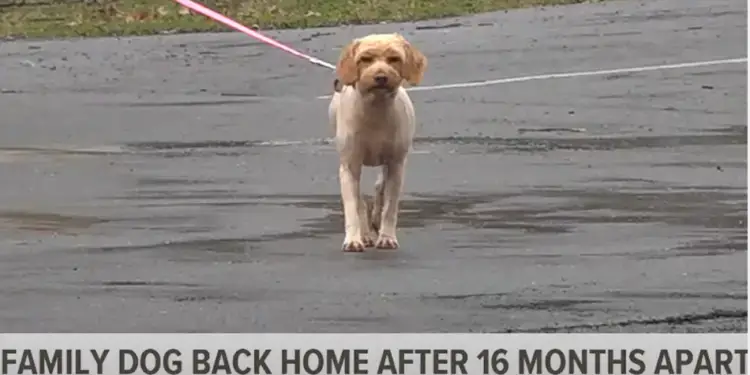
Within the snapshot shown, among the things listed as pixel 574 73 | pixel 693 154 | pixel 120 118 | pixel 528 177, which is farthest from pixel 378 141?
pixel 574 73

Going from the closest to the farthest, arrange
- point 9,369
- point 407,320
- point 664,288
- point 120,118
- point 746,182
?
1. point 9,369
2. point 407,320
3. point 664,288
4. point 746,182
5. point 120,118

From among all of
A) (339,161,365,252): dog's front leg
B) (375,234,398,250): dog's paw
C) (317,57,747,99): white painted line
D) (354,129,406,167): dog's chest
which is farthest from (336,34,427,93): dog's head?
(317,57,747,99): white painted line

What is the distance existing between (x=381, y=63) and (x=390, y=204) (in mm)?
826

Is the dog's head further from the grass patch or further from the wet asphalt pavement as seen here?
the grass patch

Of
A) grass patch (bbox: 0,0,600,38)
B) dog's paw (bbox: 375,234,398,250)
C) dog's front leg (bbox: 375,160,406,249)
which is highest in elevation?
grass patch (bbox: 0,0,600,38)

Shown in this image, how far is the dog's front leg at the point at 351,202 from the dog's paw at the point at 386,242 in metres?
0.10

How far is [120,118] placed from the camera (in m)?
13.5

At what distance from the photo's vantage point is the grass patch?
17828mm

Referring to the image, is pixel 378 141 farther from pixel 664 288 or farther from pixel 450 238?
pixel 664 288

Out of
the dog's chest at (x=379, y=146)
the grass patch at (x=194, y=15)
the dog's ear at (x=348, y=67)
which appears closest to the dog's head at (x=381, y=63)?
the dog's ear at (x=348, y=67)

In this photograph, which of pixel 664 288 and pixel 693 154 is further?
pixel 693 154

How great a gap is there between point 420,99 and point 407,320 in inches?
249

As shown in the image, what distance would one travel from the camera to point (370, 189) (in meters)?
10.4

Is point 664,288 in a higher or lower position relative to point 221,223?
lower
